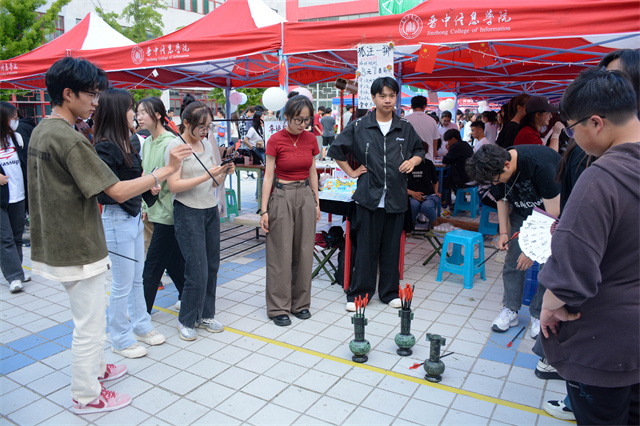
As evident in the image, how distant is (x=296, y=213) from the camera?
13.1 ft

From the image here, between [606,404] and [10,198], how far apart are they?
550 cm

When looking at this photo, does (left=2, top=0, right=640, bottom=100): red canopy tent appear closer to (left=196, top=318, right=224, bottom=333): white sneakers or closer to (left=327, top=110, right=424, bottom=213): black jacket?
(left=327, top=110, right=424, bottom=213): black jacket

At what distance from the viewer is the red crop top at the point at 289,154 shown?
12.7 ft

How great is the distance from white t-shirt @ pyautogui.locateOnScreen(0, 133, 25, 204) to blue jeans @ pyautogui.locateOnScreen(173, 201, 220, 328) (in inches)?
99.7

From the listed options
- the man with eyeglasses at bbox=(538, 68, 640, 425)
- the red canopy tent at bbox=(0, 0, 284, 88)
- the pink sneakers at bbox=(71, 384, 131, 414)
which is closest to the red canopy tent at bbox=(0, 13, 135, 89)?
the red canopy tent at bbox=(0, 0, 284, 88)

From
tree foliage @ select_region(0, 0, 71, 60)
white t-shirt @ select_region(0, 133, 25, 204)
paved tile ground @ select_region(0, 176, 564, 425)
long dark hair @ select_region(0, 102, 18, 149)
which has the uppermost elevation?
tree foliage @ select_region(0, 0, 71, 60)

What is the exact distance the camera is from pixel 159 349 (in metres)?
3.53

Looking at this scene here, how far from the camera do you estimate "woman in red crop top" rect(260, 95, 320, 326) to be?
3898 mm

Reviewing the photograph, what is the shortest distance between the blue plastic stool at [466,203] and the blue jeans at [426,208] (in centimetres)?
217

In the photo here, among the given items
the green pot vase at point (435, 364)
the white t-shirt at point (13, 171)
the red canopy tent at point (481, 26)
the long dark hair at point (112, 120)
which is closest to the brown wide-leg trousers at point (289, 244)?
the long dark hair at point (112, 120)

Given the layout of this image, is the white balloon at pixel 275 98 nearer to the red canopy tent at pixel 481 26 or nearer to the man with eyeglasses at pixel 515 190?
the red canopy tent at pixel 481 26

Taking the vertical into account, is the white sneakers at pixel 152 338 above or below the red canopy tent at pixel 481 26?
below

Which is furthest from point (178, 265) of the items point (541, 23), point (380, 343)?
point (541, 23)

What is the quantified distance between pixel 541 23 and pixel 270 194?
108 inches
